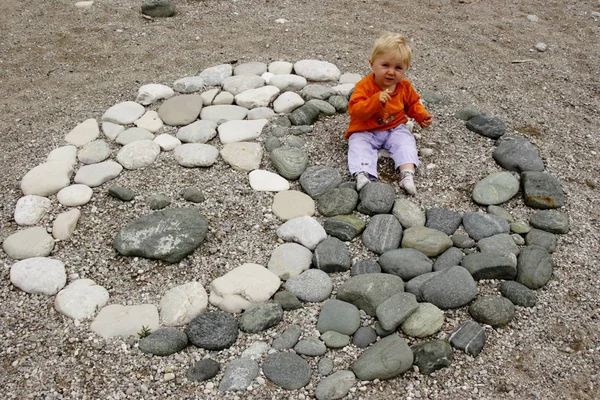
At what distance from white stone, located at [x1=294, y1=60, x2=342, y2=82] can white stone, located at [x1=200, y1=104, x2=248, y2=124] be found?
60 cm

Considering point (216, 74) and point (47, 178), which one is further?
point (216, 74)

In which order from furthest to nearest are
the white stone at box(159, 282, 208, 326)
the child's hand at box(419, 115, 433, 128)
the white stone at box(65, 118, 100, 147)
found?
the white stone at box(65, 118, 100, 147) < the child's hand at box(419, 115, 433, 128) < the white stone at box(159, 282, 208, 326)

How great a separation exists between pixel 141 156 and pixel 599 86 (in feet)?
10.3

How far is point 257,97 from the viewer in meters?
3.51

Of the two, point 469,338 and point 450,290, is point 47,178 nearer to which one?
point 450,290

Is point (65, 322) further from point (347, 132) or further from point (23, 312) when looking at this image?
point (347, 132)

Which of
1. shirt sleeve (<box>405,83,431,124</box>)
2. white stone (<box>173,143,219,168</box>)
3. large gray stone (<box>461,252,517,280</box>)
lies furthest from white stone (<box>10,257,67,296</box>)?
shirt sleeve (<box>405,83,431,124</box>)

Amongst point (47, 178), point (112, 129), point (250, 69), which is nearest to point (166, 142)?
point (112, 129)

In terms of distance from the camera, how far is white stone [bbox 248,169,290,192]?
2861mm

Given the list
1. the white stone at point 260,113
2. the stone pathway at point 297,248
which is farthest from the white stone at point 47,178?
the white stone at point 260,113

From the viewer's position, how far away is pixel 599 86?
3850 millimetres

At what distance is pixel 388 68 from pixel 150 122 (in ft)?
4.82

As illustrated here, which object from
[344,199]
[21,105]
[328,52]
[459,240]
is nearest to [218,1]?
[328,52]

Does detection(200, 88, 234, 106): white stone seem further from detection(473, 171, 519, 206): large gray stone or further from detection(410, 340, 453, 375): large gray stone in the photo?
detection(410, 340, 453, 375): large gray stone
